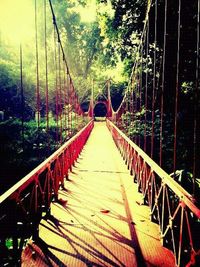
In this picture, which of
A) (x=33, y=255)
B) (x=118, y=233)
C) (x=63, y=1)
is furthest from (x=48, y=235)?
(x=63, y=1)

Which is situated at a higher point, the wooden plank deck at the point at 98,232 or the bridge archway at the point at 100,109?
the bridge archway at the point at 100,109

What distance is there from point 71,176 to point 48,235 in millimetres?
3194

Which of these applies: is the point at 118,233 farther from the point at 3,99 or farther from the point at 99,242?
the point at 3,99

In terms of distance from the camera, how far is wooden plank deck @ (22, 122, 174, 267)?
9.90 ft

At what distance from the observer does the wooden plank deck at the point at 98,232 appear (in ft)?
9.90

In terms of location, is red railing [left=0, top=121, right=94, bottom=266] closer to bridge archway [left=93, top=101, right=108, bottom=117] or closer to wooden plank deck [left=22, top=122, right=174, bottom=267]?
wooden plank deck [left=22, top=122, right=174, bottom=267]

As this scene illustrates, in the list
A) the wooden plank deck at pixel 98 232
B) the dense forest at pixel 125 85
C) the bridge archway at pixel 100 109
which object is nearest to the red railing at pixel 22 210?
the wooden plank deck at pixel 98 232

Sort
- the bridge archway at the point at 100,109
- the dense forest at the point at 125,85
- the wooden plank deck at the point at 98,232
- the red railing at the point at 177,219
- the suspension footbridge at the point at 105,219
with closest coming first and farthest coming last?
the red railing at the point at 177,219, the suspension footbridge at the point at 105,219, the wooden plank deck at the point at 98,232, the dense forest at the point at 125,85, the bridge archway at the point at 100,109

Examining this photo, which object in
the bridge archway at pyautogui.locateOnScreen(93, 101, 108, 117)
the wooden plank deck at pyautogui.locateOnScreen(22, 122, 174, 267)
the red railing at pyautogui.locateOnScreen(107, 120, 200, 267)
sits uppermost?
the bridge archway at pyautogui.locateOnScreen(93, 101, 108, 117)

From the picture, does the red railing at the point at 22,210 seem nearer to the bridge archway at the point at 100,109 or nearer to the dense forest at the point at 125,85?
the dense forest at the point at 125,85

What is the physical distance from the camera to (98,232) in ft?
12.1

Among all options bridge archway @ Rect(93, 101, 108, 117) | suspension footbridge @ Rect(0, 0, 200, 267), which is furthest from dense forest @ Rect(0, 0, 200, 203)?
bridge archway @ Rect(93, 101, 108, 117)

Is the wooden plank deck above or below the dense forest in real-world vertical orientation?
below

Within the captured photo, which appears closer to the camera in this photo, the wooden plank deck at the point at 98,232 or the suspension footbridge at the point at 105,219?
the suspension footbridge at the point at 105,219
